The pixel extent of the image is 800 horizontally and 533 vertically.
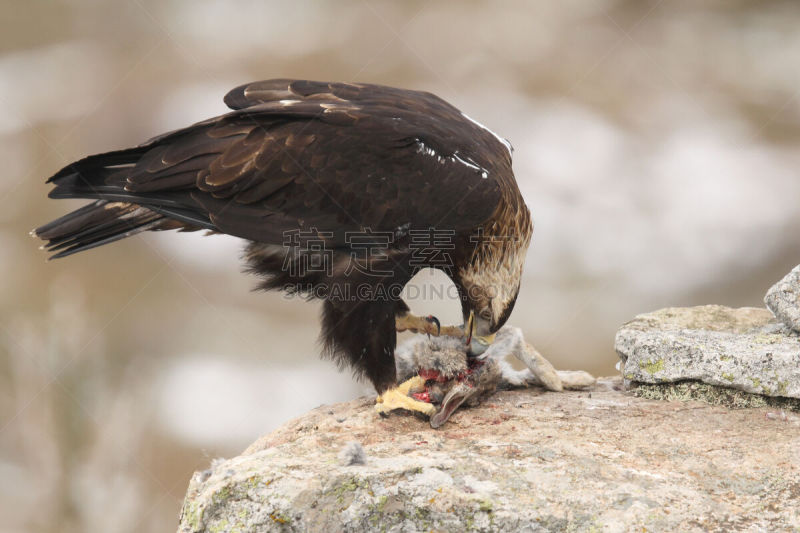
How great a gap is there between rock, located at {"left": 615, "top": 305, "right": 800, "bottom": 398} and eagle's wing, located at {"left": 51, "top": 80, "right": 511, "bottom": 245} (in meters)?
0.98

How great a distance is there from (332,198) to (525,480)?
164 centimetres

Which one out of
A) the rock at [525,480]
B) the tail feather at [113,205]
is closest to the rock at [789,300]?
the rock at [525,480]

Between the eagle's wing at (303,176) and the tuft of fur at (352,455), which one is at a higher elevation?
the eagle's wing at (303,176)

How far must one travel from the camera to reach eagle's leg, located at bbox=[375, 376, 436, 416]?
3873mm

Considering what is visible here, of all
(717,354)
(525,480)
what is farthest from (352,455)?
(717,354)

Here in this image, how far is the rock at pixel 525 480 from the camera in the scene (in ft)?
9.40

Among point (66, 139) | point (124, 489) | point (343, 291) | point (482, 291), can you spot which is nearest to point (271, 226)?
point (343, 291)

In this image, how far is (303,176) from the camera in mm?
4008

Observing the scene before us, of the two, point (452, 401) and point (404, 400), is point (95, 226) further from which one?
point (452, 401)

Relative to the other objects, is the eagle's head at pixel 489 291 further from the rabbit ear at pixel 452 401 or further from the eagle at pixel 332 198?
the rabbit ear at pixel 452 401

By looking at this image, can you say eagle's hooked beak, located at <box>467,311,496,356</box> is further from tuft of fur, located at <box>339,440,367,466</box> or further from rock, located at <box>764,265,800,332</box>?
rock, located at <box>764,265,800,332</box>

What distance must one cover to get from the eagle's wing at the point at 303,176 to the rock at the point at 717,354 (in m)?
0.98

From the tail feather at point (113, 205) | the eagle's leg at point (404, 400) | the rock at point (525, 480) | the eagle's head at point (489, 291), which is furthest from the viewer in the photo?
the eagle's head at point (489, 291)

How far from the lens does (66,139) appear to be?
29.7 feet
